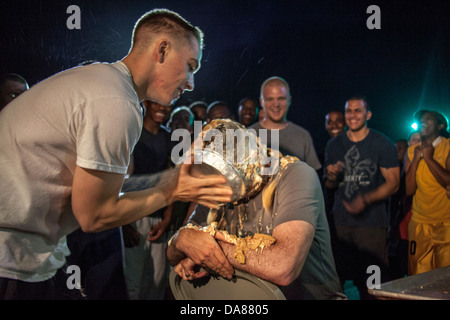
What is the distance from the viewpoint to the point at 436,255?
3.48 m

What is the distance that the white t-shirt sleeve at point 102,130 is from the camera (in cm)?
143

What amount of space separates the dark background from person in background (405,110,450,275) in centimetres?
84

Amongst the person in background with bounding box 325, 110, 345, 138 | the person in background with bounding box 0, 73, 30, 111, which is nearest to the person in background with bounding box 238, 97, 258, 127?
the person in background with bounding box 325, 110, 345, 138

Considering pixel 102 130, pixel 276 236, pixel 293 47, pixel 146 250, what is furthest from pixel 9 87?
pixel 293 47

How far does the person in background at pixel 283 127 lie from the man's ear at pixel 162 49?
6.27ft

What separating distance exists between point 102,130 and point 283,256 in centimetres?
98

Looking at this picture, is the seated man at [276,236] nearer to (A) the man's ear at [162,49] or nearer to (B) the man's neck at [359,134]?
(A) the man's ear at [162,49]

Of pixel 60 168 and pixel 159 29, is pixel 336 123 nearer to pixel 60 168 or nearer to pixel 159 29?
pixel 159 29

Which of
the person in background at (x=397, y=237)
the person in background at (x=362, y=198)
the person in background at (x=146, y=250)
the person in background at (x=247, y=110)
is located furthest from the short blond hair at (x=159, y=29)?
the person in background at (x=397, y=237)

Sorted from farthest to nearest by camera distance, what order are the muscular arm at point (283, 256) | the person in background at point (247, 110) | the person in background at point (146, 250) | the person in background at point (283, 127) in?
the person in background at point (247, 110), the person in background at point (283, 127), the person in background at point (146, 250), the muscular arm at point (283, 256)

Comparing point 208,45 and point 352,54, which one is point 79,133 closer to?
point 208,45

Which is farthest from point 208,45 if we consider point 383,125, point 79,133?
point 383,125

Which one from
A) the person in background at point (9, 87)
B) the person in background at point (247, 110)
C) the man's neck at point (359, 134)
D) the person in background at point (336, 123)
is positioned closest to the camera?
the person in background at point (9, 87)
